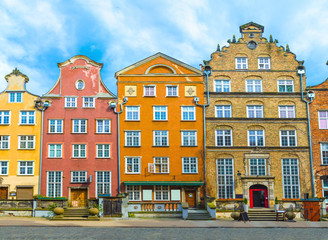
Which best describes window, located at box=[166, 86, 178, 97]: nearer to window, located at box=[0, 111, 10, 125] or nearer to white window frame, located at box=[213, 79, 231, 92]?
white window frame, located at box=[213, 79, 231, 92]

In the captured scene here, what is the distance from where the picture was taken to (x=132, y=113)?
40.1 m

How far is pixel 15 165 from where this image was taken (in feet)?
126

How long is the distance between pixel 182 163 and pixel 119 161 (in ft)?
19.8

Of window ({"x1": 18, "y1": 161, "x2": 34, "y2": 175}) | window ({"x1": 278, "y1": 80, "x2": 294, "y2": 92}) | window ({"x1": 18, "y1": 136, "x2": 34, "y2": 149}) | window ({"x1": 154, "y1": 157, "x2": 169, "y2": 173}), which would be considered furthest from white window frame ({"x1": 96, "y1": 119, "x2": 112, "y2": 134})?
window ({"x1": 278, "y1": 80, "x2": 294, "y2": 92})

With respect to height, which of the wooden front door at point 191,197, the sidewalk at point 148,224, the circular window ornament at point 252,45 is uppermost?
the circular window ornament at point 252,45

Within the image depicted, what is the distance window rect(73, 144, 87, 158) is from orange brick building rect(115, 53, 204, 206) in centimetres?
356

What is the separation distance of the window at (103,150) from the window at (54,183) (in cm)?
404

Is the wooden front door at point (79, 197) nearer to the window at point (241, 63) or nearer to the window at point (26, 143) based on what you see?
the window at point (26, 143)

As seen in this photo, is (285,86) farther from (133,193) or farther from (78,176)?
(78,176)

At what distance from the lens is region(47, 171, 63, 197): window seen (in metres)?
38.1

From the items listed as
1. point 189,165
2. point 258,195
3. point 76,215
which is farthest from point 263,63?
point 76,215

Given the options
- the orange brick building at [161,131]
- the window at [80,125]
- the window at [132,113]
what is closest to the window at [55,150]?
Answer: the window at [80,125]

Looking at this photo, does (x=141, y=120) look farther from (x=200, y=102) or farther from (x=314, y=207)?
(x=314, y=207)

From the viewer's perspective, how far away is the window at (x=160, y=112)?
1580 inches
